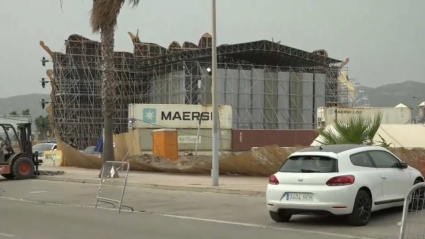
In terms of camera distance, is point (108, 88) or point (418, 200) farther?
point (108, 88)

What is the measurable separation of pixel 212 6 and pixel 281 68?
5070cm

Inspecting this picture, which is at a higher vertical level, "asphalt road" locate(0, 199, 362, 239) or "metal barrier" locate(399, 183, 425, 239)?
"metal barrier" locate(399, 183, 425, 239)

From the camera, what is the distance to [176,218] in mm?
12641

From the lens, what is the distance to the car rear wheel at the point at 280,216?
11117mm

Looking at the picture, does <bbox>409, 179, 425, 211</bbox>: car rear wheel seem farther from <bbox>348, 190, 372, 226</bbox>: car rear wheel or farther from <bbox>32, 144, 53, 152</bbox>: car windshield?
<bbox>32, 144, 53, 152</bbox>: car windshield

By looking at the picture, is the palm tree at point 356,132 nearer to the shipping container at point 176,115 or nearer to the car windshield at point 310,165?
the car windshield at point 310,165

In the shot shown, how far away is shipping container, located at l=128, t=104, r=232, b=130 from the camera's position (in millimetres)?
47969

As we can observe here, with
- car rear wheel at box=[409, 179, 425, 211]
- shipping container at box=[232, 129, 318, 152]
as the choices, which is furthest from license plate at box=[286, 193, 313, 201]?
shipping container at box=[232, 129, 318, 152]

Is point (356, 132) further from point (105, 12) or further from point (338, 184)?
point (105, 12)

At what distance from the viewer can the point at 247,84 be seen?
63.9 meters

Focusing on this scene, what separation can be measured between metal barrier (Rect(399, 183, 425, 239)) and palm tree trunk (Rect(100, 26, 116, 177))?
17.4 meters

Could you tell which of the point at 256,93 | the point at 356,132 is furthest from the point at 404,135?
the point at 256,93

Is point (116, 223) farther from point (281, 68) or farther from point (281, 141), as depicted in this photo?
point (281, 68)

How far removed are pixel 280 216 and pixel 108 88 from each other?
1405 centimetres
